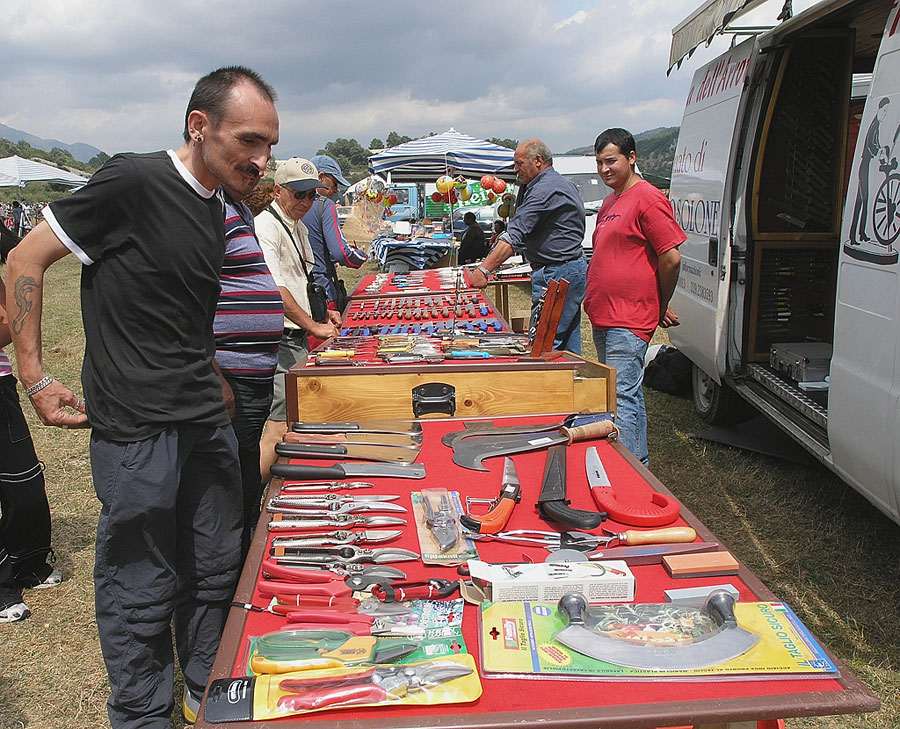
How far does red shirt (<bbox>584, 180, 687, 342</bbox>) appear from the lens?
3.61 metres

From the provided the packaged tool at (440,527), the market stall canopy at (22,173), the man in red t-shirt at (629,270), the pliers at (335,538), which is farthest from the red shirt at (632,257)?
the market stall canopy at (22,173)

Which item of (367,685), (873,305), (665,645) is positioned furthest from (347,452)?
(873,305)

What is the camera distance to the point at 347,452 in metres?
2.31

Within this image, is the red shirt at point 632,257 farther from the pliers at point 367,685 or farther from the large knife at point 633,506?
the pliers at point 367,685

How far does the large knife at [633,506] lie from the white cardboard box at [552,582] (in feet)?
A: 1.00

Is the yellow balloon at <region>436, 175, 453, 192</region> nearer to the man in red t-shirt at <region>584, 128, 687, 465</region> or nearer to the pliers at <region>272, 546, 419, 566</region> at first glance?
the man in red t-shirt at <region>584, 128, 687, 465</region>

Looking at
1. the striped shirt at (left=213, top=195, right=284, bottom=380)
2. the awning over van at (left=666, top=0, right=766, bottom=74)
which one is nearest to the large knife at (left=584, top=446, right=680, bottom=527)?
the striped shirt at (left=213, top=195, right=284, bottom=380)

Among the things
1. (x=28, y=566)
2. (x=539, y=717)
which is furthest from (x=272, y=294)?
(x=539, y=717)

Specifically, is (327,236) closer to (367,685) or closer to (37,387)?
(37,387)

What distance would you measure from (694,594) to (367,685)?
2.36ft

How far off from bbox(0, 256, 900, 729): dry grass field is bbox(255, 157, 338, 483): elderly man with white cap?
109cm

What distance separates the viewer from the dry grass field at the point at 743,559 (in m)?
2.63

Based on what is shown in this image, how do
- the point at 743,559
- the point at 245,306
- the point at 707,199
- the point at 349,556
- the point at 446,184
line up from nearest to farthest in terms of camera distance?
the point at 349,556
the point at 245,306
the point at 743,559
the point at 707,199
the point at 446,184

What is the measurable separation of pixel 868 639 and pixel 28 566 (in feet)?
11.9
